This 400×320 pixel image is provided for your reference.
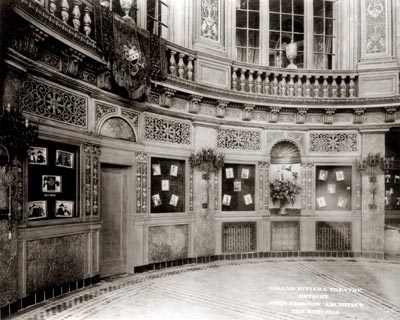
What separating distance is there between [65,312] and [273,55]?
22.5 feet

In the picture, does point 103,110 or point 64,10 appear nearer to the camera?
point 64,10

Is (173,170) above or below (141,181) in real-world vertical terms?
above

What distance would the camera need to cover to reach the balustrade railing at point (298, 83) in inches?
318

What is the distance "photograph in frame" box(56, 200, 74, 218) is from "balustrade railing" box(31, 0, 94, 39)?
235cm

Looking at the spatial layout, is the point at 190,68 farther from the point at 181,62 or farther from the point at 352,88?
the point at 352,88

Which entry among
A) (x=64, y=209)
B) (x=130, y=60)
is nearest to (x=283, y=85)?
(x=130, y=60)

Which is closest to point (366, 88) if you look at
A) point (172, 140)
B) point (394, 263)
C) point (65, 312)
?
point (394, 263)

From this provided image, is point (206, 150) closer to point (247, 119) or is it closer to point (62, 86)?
point (247, 119)

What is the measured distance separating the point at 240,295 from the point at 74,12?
449 cm

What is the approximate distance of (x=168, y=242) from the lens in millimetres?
6977

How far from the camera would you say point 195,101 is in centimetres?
737

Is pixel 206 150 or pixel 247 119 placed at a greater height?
pixel 247 119

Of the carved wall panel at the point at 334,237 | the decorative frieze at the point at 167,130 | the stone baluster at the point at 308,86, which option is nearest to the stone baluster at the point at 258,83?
the stone baluster at the point at 308,86

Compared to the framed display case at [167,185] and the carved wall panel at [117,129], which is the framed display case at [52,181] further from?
the framed display case at [167,185]
